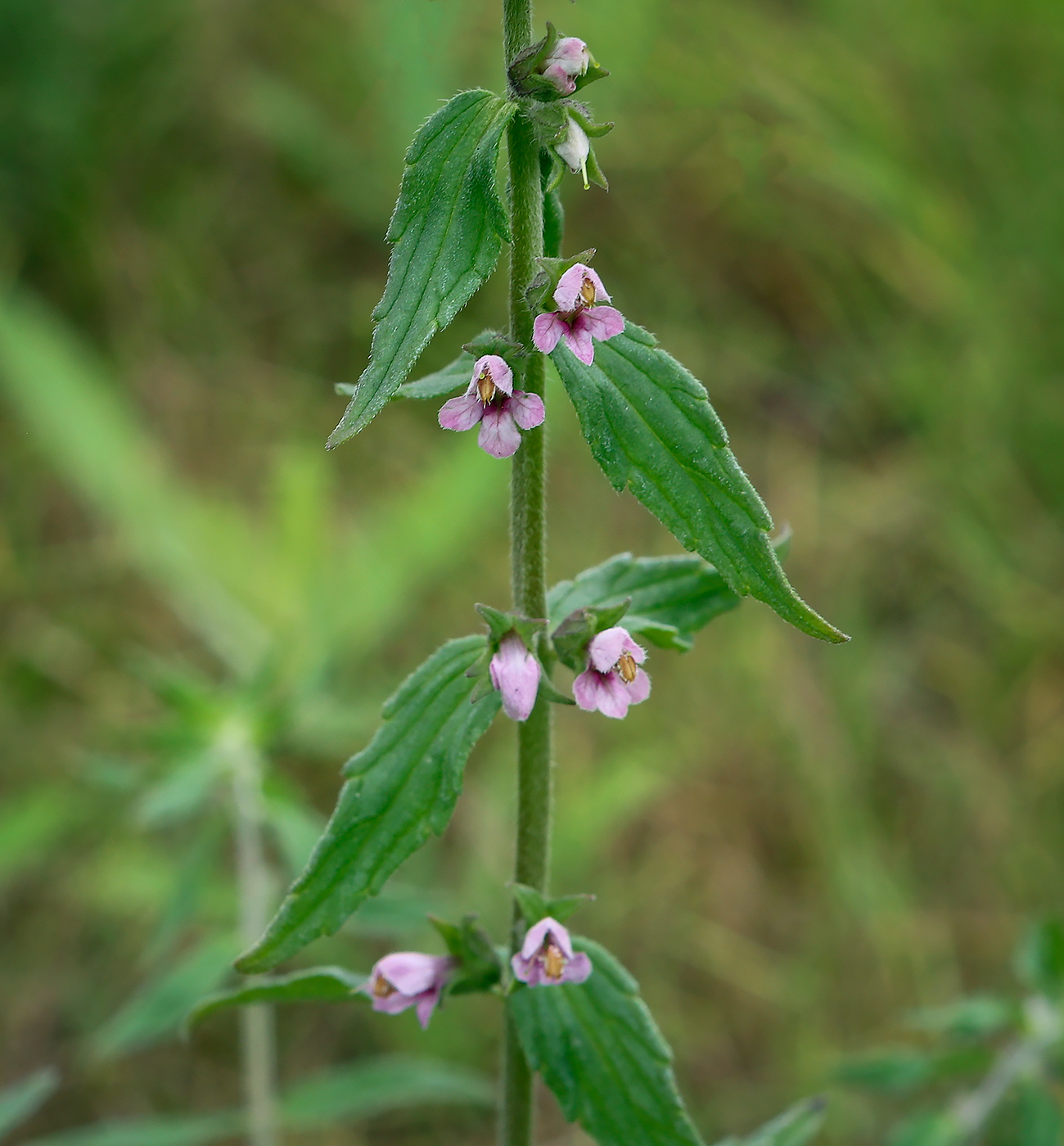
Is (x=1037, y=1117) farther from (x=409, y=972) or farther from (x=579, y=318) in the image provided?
(x=579, y=318)

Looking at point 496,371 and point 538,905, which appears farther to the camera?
point 538,905

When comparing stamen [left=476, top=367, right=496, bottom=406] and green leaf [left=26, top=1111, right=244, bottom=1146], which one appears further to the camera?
green leaf [left=26, top=1111, right=244, bottom=1146]

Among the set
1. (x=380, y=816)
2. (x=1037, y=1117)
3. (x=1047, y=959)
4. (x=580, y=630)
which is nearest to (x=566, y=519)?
(x=1047, y=959)

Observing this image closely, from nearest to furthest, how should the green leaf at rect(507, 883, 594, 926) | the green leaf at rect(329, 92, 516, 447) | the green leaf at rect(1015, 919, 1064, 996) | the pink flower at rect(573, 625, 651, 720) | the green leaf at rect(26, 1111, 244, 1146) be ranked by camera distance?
the green leaf at rect(329, 92, 516, 447) → the pink flower at rect(573, 625, 651, 720) → the green leaf at rect(507, 883, 594, 926) → the green leaf at rect(26, 1111, 244, 1146) → the green leaf at rect(1015, 919, 1064, 996)

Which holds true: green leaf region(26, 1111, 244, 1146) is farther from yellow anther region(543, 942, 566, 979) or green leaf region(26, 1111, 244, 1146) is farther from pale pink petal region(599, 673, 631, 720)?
pale pink petal region(599, 673, 631, 720)

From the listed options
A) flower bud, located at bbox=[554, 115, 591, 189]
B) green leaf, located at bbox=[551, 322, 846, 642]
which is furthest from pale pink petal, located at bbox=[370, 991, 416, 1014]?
flower bud, located at bbox=[554, 115, 591, 189]

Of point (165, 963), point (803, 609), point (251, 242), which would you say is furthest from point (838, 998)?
point (251, 242)

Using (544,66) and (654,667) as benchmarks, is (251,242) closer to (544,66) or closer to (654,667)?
(654,667)

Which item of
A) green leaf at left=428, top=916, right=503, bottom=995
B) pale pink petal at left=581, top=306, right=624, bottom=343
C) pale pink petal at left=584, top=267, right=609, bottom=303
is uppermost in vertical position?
pale pink petal at left=584, top=267, right=609, bottom=303

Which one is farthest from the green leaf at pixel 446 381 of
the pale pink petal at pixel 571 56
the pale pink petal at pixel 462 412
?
the pale pink petal at pixel 571 56
